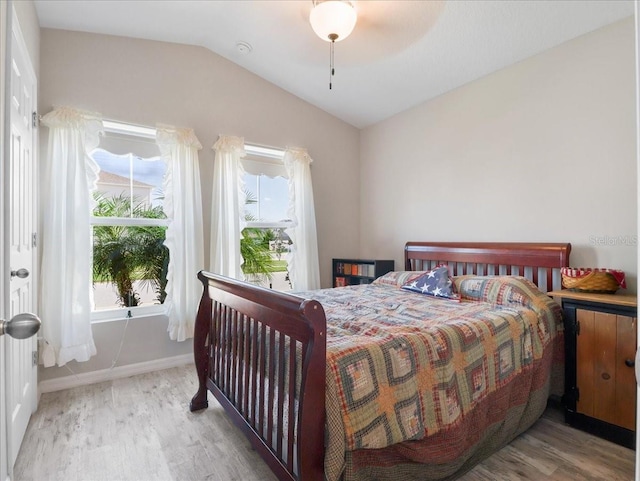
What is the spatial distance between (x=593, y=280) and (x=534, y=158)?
1.07 meters

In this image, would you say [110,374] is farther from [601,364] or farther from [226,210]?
[601,364]

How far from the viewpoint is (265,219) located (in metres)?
3.81

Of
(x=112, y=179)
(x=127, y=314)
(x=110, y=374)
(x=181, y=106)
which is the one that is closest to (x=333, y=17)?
(x=181, y=106)

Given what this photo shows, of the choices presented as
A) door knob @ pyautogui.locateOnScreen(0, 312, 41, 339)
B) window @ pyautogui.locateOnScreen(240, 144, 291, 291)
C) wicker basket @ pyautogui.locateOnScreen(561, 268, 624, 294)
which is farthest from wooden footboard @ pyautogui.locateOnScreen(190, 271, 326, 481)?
wicker basket @ pyautogui.locateOnScreen(561, 268, 624, 294)

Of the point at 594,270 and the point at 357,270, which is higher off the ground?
the point at 594,270

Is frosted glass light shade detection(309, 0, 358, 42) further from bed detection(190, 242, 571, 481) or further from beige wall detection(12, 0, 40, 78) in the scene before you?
bed detection(190, 242, 571, 481)

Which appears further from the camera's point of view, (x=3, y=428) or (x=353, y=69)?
(x=353, y=69)

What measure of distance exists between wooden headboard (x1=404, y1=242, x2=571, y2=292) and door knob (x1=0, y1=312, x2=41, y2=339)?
2.92 meters

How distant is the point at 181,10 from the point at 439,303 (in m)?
2.96

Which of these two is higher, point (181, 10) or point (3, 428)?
point (181, 10)

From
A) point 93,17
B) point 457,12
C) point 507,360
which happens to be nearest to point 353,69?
point 457,12

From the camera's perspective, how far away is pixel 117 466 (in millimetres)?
1772

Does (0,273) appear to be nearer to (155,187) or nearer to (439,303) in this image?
(439,303)

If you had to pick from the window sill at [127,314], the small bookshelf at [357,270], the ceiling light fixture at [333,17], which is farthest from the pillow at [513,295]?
the window sill at [127,314]
